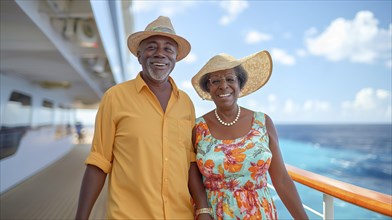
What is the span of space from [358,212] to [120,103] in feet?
35.1

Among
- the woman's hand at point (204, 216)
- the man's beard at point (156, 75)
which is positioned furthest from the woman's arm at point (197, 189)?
the man's beard at point (156, 75)

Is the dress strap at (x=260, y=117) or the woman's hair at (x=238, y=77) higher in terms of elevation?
the woman's hair at (x=238, y=77)

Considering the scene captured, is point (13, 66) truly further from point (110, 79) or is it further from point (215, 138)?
point (215, 138)

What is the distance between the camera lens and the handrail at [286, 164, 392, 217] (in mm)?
1084

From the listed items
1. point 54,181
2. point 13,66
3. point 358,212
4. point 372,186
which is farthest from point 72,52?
point 372,186

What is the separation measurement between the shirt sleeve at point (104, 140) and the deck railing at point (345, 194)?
43.7 inches

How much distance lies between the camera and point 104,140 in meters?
1.25

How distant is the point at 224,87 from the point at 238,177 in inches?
18.2

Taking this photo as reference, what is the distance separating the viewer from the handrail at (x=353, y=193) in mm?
1084

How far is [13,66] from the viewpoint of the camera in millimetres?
4980

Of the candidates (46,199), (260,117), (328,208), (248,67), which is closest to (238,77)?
(248,67)

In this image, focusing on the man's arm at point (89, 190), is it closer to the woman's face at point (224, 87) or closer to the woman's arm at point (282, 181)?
the woman's face at point (224, 87)

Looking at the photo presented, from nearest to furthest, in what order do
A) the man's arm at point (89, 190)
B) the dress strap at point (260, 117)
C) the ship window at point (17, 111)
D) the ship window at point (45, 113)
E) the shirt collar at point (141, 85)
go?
the man's arm at point (89, 190), the shirt collar at point (141, 85), the dress strap at point (260, 117), the ship window at point (17, 111), the ship window at point (45, 113)

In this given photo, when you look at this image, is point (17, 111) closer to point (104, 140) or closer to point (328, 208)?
point (104, 140)
